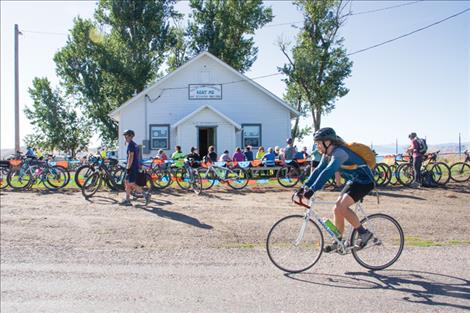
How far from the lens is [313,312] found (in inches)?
182

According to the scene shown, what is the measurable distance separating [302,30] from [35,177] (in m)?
28.3

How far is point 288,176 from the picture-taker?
51.2 feet

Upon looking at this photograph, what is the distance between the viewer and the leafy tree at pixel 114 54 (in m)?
35.6

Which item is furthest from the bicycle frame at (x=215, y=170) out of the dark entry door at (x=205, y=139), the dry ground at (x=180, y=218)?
the dark entry door at (x=205, y=139)

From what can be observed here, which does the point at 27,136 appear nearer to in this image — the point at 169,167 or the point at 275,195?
the point at 169,167

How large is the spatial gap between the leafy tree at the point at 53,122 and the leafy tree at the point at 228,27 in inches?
512

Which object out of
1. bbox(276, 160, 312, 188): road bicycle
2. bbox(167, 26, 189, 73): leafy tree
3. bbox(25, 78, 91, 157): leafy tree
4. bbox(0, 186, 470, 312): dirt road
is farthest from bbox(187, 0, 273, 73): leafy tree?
bbox(0, 186, 470, 312): dirt road

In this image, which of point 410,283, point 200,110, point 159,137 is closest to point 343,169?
point 410,283

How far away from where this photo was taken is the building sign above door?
24453mm

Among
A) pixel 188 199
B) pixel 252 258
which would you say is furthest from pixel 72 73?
pixel 252 258

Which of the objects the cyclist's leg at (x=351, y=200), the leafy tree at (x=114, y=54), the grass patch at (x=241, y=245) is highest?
the leafy tree at (x=114, y=54)

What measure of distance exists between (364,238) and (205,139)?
2089 centimetres

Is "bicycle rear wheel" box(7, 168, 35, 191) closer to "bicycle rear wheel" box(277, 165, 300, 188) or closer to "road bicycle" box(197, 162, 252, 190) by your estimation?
"road bicycle" box(197, 162, 252, 190)

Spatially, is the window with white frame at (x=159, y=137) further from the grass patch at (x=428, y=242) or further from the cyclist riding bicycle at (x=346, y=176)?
the cyclist riding bicycle at (x=346, y=176)
